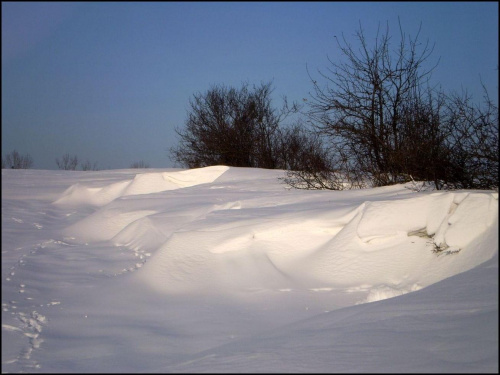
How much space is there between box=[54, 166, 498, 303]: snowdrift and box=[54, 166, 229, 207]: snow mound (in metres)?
2.70

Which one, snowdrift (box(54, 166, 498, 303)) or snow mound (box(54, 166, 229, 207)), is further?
snow mound (box(54, 166, 229, 207))

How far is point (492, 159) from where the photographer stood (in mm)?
6590

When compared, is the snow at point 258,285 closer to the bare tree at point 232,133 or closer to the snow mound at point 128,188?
the snow mound at point 128,188

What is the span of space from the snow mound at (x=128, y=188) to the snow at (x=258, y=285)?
1.43 m

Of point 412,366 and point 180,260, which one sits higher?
point 180,260

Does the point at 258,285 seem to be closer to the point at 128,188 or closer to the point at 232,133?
the point at 128,188

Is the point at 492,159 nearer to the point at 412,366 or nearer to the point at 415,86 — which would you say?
the point at 415,86

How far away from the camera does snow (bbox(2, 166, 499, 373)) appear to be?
9.91ft

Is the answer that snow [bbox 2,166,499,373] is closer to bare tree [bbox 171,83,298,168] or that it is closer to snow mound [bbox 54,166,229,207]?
snow mound [bbox 54,166,229,207]

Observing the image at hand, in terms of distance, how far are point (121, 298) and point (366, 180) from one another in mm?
6834

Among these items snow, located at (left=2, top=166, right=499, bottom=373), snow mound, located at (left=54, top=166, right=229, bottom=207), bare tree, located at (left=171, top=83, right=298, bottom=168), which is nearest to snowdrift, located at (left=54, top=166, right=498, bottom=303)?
snow, located at (left=2, top=166, right=499, bottom=373)

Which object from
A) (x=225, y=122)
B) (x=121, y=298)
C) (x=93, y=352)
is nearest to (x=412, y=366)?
(x=93, y=352)

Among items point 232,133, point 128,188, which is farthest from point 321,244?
point 232,133

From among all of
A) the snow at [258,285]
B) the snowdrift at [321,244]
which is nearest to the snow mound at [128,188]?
the snow at [258,285]
